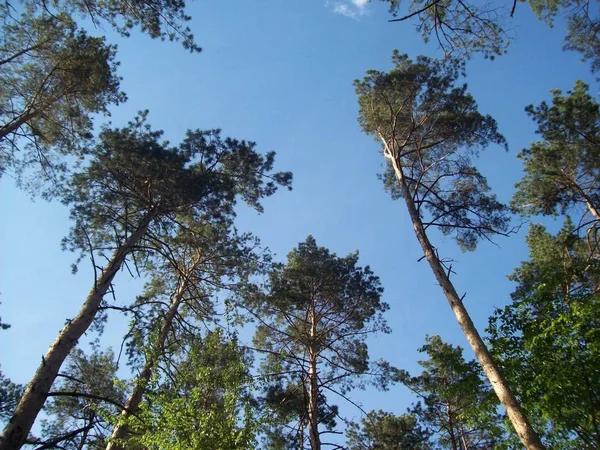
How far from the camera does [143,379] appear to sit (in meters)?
7.86

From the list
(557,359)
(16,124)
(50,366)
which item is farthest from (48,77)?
(557,359)

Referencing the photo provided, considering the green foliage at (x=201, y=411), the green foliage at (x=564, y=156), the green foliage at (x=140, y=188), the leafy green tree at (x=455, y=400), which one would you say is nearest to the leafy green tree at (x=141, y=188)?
the green foliage at (x=140, y=188)

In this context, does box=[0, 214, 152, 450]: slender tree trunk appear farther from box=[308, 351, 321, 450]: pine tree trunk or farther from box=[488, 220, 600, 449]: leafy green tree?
box=[488, 220, 600, 449]: leafy green tree

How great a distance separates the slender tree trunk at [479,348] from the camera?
5.76 m

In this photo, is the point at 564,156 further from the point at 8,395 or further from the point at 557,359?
the point at 8,395

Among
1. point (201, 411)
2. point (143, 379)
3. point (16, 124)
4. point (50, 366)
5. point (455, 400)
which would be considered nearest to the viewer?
point (50, 366)

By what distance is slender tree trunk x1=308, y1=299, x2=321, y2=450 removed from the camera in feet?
33.5

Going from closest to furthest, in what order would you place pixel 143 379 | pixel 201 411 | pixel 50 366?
pixel 50 366 → pixel 201 411 → pixel 143 379

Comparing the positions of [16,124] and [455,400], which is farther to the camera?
[455,400]

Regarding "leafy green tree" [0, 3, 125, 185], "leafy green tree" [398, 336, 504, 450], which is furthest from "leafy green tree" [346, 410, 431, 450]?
"leafy green tree" [0, 3, 125, 185]

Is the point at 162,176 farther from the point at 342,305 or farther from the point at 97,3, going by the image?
the point at 342,305

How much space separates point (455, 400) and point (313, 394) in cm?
701

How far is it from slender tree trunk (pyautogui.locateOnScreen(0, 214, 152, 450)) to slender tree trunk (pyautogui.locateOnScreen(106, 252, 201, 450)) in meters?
1.25

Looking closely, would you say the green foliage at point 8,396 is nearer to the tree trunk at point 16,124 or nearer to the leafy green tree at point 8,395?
the leafy green tree at point 8,395
